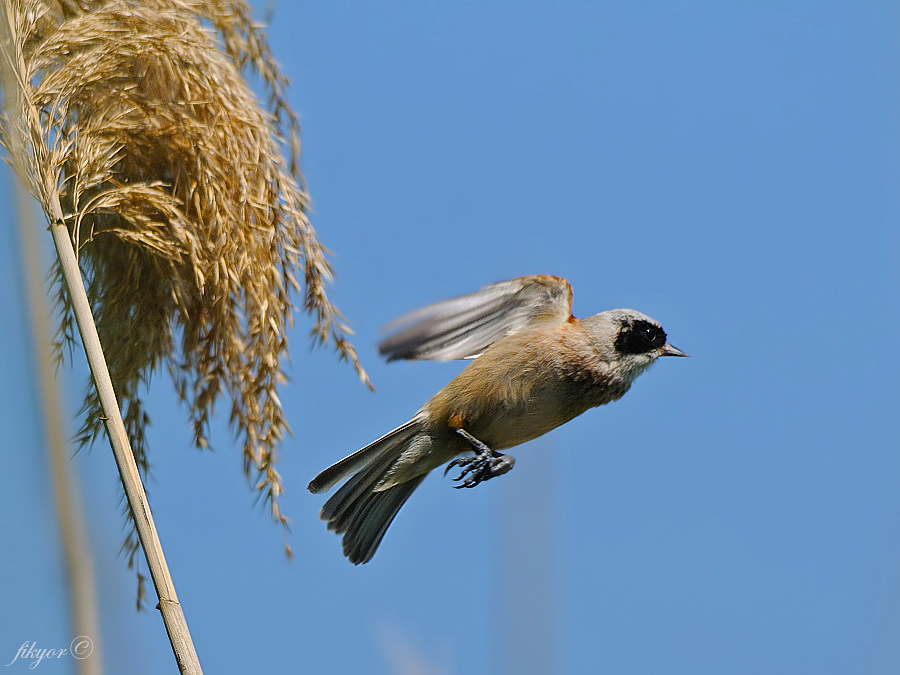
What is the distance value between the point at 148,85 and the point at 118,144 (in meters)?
0.18

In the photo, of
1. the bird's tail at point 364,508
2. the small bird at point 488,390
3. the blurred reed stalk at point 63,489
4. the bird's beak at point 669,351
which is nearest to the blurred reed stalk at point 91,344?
the blurred reed stalk at point 63,489

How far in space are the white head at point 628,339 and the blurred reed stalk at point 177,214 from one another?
1233 millimetres

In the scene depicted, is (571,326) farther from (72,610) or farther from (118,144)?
(72,610)

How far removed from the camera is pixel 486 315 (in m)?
3.46

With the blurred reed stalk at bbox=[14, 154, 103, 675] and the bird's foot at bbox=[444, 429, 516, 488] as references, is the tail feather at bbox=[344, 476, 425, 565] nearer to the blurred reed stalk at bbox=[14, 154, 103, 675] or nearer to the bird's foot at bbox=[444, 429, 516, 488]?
the bird's foot at bbox=[444, 429, 516, 488]

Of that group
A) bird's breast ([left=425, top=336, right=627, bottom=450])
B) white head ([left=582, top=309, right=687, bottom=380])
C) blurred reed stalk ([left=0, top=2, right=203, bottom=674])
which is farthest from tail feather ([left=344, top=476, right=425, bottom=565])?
blurred reed stalk ([left=0, top=2, right=203, bottom=674])

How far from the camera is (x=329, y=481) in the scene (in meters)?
3.17

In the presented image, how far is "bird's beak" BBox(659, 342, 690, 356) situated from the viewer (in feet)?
11.2

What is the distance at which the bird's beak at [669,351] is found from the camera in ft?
11.2

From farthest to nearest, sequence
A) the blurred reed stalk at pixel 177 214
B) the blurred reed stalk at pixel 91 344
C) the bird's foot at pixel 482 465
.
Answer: the bird's foot at pixel 482 465, the blurred reed stalk at pixel 177 214, the blurred reed stalk at pixel 91 344

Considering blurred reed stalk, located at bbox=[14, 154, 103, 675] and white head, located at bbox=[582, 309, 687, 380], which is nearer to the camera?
blurred reed stalk, located at bbox=[14, 154, 103, 675]

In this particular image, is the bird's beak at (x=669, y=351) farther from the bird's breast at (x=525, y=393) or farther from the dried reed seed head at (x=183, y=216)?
the dried reed seed head at (x=183, y=216)

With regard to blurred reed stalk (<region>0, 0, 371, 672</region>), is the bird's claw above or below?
below

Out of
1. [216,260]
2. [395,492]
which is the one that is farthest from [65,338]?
[395,492]
